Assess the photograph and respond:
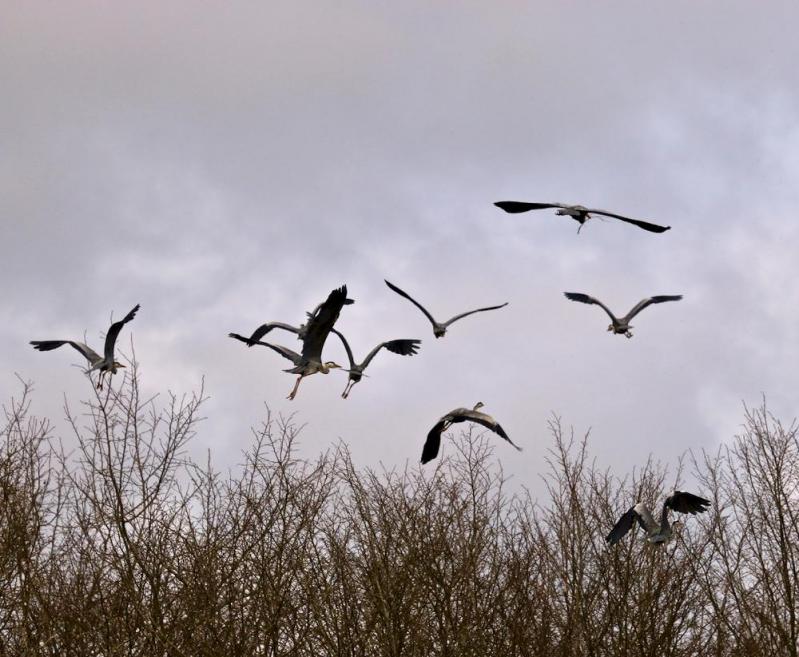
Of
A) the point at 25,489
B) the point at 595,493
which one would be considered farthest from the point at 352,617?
the point at 595,493

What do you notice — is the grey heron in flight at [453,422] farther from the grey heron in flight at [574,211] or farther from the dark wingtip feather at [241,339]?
the dark wingtip feather at [241,339]

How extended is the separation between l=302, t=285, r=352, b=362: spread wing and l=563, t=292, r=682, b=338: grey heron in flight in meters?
6.06

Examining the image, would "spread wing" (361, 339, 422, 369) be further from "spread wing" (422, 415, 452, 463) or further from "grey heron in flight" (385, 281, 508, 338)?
"spread wing" (422, 415, 452, 463)

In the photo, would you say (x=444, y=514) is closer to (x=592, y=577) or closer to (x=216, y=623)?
(x=592, y=577)

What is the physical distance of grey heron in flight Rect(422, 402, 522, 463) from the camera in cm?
1203

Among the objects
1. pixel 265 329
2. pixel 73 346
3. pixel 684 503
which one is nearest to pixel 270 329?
pixel 265 329

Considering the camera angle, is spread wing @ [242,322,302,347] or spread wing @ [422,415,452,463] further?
spread wing @ [242,322,302,347]

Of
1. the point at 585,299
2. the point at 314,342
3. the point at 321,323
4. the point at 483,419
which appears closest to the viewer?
the point at 483,419

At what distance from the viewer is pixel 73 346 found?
17328 mm

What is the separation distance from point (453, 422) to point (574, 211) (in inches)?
122

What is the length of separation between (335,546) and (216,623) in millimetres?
2232

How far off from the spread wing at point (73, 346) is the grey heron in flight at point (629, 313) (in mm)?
8385

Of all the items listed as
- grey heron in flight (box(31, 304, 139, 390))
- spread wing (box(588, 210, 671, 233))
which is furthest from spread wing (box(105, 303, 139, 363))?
spread wing (box(588, 210, 671, 233))

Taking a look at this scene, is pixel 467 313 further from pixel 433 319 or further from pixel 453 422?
pixel 453 422
